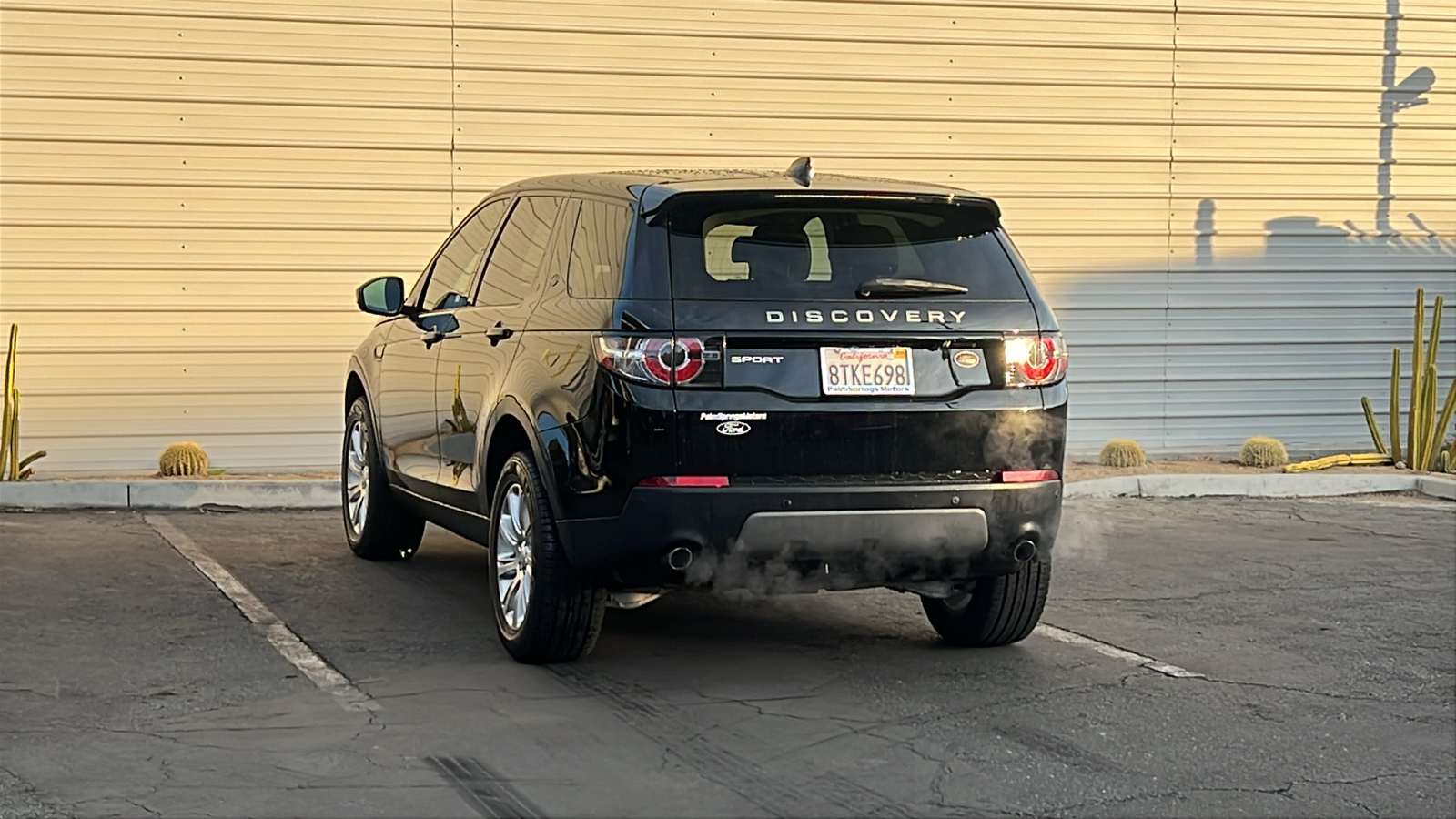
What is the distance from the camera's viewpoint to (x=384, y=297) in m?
8.19

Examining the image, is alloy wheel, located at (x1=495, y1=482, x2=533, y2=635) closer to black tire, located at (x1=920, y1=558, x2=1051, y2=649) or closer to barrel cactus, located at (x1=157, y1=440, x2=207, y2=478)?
black tire, located at (x1=920, y1=558, x2=1051, y2=649)

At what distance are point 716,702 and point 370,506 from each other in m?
3.20

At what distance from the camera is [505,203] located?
8102mm

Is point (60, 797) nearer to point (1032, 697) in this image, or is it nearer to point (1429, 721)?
point (1032, 697)

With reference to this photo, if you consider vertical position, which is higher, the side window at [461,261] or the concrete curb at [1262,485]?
the side window at [461,261]

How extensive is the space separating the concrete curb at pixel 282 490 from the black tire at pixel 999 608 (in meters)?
5.36

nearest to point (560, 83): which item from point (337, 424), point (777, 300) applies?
point (337, 424)

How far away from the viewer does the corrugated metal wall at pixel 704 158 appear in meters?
12.1

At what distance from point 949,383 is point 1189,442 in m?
8.53

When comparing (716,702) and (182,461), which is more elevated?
(182,461)

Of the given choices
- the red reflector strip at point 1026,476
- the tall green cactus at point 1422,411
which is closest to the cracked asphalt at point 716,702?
the red reflector strip at point 1026,476

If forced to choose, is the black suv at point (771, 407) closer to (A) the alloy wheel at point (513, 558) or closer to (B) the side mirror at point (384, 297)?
(A) the alloy wheel at point (513, 558)

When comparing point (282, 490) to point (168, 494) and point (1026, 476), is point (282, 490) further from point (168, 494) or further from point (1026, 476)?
point (1026, 476)

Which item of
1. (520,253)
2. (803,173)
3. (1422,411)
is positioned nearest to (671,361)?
(803,173)
